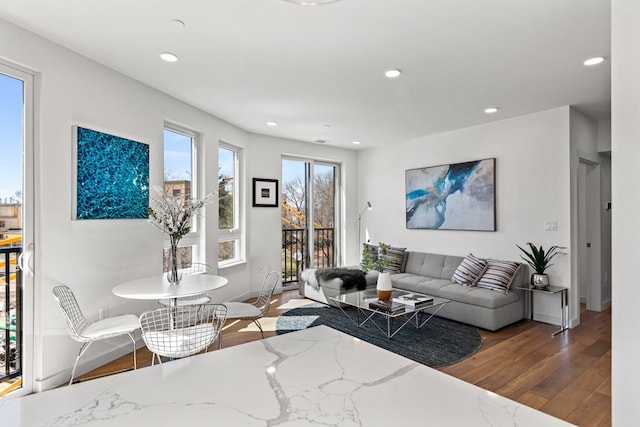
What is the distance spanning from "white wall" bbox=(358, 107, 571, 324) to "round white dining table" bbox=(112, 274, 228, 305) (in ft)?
11.6

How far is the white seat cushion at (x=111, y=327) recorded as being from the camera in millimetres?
2542

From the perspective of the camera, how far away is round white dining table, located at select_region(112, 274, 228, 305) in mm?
2615

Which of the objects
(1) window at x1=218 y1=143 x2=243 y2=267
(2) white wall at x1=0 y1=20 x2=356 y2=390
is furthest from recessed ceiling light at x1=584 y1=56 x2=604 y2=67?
(1) window at x1=218 y1=143 x2=243 y2=267

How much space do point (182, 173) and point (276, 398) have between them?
3.87m

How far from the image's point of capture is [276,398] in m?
0.84

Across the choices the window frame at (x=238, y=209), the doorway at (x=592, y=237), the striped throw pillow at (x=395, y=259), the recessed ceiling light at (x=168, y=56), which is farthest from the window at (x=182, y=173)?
the doorway at (x=592, y=237)

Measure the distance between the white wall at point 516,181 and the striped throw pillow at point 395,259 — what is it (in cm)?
31

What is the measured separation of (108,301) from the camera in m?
3.10

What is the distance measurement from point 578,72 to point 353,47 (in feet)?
6.70

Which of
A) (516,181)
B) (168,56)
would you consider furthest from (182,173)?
(516,181)

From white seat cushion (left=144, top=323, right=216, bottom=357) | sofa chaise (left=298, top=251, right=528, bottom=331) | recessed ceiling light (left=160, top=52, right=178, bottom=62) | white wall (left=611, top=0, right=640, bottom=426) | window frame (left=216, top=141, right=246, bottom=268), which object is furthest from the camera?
window frame (left=216, top=141, right=246, bottom=268)

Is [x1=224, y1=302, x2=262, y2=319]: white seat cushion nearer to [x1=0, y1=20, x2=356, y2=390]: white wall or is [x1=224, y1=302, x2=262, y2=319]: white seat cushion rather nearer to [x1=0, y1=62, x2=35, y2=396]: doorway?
[x1=0, y1=20, x2=356, y2=390]: white wall

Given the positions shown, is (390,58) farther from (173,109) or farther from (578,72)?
(173,109)

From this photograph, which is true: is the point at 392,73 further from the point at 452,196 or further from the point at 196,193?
the point at 196,193
